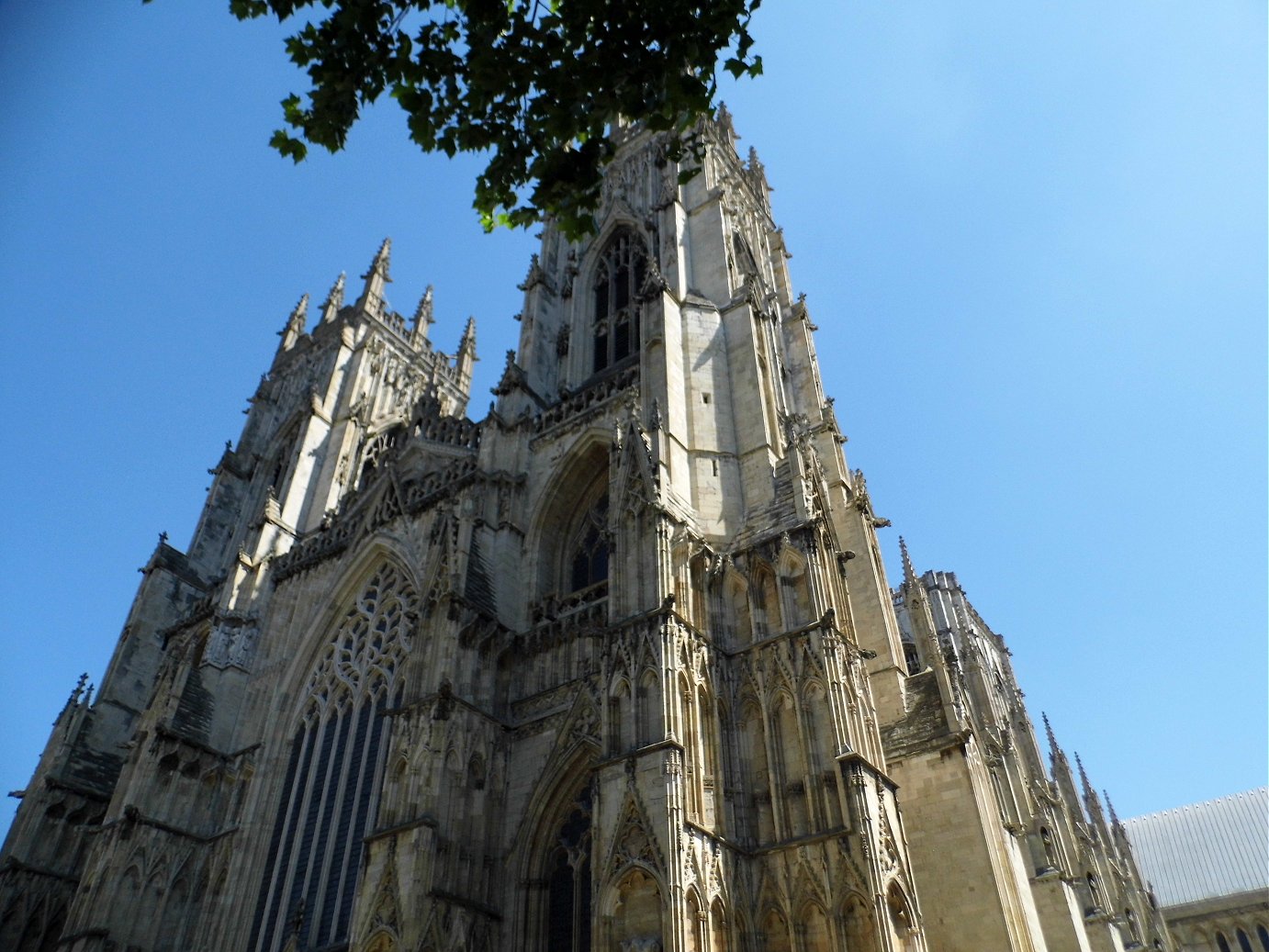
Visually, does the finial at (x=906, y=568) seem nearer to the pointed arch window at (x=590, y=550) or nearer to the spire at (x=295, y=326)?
the pointed arch window at (x=590, y=550)

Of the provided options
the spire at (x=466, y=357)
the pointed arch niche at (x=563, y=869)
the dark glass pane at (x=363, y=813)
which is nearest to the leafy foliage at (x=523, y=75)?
the pointed arch niche at (x=563, y=869)

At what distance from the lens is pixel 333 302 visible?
144 ft

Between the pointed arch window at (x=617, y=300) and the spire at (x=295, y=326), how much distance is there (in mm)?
19229

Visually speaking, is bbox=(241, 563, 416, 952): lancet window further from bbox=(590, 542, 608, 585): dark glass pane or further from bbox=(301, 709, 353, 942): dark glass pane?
bbox=(590, 542, 608, 585): dark glass pane

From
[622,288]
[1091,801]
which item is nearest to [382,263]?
[622,288]

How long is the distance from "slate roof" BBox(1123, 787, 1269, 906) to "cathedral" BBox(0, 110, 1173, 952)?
34.6ft

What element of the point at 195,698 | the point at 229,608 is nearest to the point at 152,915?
the point at 195,698

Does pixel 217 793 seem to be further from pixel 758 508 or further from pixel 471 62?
pixel 471 62

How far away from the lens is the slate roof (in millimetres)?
40469

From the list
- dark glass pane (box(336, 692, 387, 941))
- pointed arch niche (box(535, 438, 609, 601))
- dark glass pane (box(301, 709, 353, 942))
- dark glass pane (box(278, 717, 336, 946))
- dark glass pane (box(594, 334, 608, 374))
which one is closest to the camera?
dark glass pane (box(336, 692, 387, 941))

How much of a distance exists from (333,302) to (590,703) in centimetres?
3203

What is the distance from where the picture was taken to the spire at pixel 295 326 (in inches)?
1711

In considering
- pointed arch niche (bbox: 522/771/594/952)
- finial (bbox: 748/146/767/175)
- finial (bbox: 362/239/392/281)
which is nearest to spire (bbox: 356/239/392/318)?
finial (bbox: 362/239/392/281)

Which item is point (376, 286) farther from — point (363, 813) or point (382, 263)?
point (363, 813)
